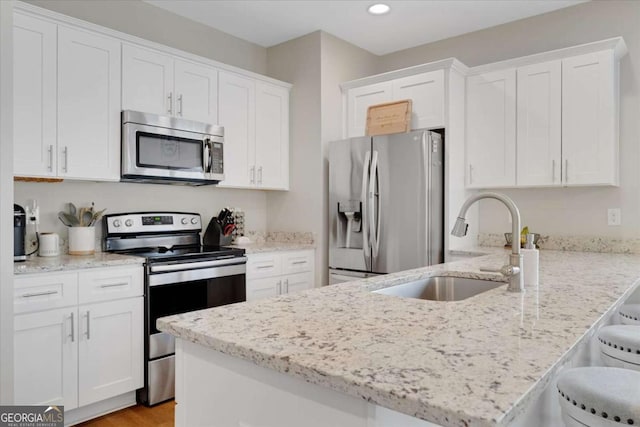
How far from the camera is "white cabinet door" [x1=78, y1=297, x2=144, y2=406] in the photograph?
7.97ft

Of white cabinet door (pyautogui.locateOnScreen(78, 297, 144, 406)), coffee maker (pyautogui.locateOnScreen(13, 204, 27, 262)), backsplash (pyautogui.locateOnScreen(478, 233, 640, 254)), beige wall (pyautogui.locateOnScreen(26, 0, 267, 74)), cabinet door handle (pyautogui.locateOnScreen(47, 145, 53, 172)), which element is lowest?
white cabinet door (pyautogui.locateOnScreen(78, 297, 144, 406))

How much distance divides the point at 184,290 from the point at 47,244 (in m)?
0.83

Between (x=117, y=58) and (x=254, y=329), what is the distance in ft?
8.13

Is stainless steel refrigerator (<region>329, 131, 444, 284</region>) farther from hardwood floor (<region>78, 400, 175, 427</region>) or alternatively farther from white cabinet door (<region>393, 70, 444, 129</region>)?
hardwood floor (<region>78, 400, 175, 427</region>)

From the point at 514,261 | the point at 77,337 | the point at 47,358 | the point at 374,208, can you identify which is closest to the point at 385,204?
the point at 374,208

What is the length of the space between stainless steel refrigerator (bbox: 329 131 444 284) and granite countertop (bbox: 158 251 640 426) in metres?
1.64

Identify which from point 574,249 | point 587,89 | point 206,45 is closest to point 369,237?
point 574,249

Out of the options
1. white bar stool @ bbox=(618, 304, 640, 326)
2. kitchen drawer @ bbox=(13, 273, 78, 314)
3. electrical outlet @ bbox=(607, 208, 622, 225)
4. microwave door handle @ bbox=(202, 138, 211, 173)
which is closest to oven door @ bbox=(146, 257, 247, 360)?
kitchen drawer @ bbox=(13, 273, 78, 314)

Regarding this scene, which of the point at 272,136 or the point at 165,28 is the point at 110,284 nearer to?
the point at 272,136

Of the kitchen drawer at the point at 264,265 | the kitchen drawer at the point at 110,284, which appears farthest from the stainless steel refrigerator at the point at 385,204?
the kitchen drawer at the point at 110,284

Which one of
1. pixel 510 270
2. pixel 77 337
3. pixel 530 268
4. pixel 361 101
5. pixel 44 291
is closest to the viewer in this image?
pixel 510 270

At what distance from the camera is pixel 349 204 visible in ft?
11.8

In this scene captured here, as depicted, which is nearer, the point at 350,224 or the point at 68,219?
the point at 68,219

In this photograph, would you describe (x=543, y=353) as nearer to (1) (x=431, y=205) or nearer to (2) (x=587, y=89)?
(1) (x=431, y=205)
